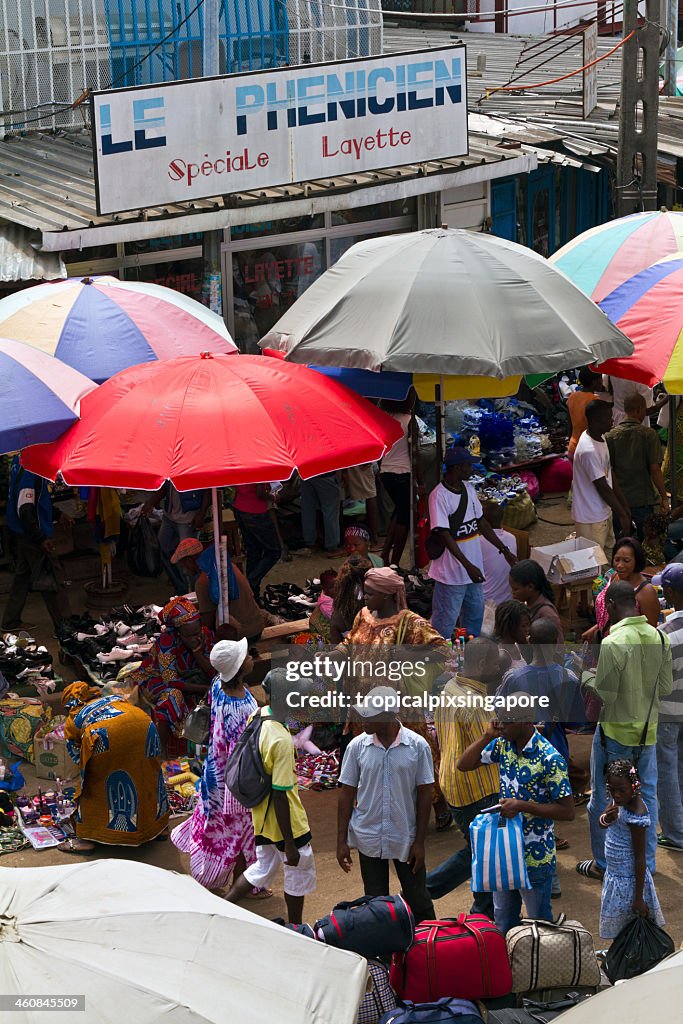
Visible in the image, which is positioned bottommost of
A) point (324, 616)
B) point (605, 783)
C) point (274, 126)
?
point (324, 616)

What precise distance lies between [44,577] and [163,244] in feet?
13.5

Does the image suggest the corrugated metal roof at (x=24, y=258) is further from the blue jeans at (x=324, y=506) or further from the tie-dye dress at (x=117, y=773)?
the tie-dye dress at (x=117, y=773)

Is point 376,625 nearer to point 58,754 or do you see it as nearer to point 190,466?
point 190,466

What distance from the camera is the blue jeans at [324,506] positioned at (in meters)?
11.9

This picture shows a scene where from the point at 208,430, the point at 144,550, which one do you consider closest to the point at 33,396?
the point at 208,430

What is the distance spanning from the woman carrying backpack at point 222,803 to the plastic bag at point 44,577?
345 cm

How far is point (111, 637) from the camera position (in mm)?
9789

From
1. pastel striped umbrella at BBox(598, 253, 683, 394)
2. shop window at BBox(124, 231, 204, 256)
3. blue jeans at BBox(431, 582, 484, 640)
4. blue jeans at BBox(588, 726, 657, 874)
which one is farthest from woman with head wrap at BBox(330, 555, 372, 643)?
shop window at BBox(124, 231, 204, 256)

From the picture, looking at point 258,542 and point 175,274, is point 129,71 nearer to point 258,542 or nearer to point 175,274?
point 175,274

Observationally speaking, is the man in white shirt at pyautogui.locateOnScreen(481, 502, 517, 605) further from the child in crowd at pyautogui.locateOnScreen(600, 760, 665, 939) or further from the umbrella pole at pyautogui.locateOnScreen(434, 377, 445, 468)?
the child in crowd at pyautogui.locateOnScreen(600, 760, 665, 939)

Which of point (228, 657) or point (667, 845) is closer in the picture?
point (228, 657)

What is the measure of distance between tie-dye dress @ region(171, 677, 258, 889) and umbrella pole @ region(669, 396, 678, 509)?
5.83m

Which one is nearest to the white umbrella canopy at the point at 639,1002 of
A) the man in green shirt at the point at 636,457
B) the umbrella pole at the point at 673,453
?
the man in green shirt at the point at 636,457

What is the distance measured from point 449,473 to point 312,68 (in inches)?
196
